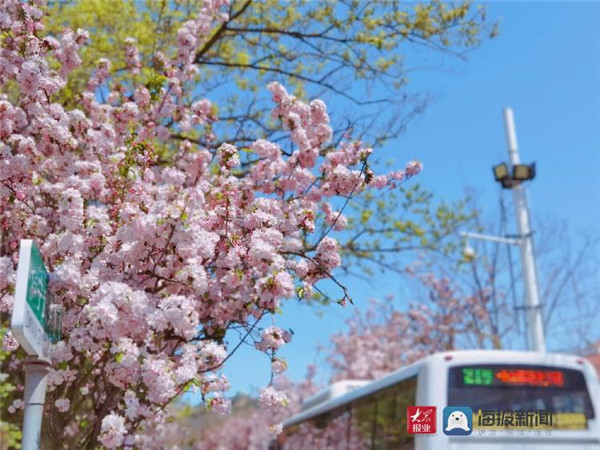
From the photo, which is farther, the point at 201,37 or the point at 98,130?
the point at 201,37

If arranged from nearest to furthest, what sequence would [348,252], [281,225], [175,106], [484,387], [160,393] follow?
[160,393] → [281,225] → [175,106] → [484,387] → [348,252]

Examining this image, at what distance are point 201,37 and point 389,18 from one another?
2660 millimetres

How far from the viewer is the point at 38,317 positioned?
3.85 metres

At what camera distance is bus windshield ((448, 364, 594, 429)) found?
33.4 feet

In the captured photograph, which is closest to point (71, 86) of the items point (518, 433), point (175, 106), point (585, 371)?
point (175, 106)

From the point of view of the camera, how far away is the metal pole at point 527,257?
706 inches

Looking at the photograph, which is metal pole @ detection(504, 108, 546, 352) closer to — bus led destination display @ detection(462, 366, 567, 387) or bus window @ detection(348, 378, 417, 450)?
bus window @ detection(348, 378, 417, 450)

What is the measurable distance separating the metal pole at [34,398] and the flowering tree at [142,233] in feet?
2.95

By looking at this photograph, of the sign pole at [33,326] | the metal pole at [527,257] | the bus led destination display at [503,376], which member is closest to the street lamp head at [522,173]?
the metal pole at [527,257]

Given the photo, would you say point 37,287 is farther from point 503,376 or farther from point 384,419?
point 384,419

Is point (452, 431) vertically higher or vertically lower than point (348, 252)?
lower

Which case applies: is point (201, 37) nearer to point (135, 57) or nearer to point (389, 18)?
point (135, 57)

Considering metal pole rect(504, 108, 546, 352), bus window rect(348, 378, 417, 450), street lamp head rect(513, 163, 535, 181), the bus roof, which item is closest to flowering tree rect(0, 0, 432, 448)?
the bus roof

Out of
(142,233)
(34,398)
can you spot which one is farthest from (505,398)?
(34,398)
